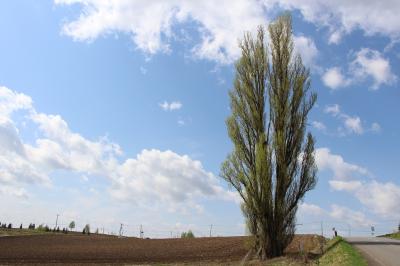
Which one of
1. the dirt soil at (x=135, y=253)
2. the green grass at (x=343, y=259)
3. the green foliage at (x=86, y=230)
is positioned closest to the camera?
the green grass at (x=343, y=259)

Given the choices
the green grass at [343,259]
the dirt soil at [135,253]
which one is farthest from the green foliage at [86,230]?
the green grass at [343,259]

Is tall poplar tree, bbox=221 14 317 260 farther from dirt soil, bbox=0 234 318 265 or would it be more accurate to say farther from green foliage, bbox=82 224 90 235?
green foliage, bbox=82 224 90 235

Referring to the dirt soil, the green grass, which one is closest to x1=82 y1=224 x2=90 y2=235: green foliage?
the dirt soil

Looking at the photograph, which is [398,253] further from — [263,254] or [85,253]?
[85,253]

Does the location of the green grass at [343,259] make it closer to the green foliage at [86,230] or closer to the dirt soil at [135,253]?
the dirt soil at [135,253]

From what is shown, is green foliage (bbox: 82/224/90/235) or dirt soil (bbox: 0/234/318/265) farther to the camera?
green foliage (bbox: 82/224/90/235)

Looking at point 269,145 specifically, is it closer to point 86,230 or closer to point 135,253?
point 135,253

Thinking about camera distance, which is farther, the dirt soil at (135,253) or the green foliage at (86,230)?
the green foliage at (86,230)

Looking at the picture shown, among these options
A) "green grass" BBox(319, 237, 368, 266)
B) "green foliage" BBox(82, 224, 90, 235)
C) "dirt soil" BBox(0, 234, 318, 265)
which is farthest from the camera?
"green foliage" BBox(82, 224, 90, 235)

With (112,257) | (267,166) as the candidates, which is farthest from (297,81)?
(112,257)

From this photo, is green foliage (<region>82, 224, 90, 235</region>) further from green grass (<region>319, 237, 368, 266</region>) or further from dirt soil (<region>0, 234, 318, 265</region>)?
green grass (<region>319, 237, 368, 266</region>)

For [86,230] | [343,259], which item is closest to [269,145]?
[343,259]

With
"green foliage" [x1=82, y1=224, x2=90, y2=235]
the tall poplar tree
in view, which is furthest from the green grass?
"green foliage" [x1=82, y1=224, x2=90, y2=235]

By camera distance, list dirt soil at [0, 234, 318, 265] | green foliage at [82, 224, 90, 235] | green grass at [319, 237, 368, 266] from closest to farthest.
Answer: green grass at [319, 237, 368, 266] → dirt soil at [0, 234, 318, 265] → green foliage at [82, 224, 90, 235]
